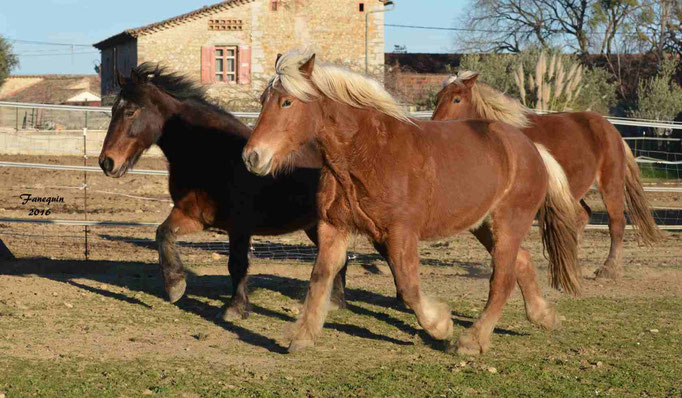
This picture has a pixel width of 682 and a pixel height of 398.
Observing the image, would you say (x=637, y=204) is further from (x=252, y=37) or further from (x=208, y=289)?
(x=252, y=37)

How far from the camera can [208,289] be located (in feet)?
25.2

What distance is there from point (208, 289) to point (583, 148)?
163 inches

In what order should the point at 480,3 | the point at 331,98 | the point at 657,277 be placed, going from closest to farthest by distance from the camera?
1. the point at 331,98
2. the point at 657,277
3. the point at 480,3

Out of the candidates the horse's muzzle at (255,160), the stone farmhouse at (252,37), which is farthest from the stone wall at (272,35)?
the horse's muzzle at (255,160)

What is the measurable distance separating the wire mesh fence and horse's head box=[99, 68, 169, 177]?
7.40 ft

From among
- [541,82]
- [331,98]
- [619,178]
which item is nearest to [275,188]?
[331,98]

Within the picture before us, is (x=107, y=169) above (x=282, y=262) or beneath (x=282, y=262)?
above

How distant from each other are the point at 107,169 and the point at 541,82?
1268 centimetres

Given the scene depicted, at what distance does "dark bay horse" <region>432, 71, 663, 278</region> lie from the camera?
8039 millimetres

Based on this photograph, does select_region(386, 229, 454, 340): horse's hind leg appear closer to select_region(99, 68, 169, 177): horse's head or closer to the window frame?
select_region(99, 68, 169, 177): horse's head

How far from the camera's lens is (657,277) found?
900 centimetres

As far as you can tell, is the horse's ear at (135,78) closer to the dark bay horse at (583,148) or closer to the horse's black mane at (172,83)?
the horse's black mane at (172,83)

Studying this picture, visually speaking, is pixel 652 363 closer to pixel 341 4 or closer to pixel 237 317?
pixel 237 317

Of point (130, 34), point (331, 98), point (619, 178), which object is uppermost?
point (130, 34)
